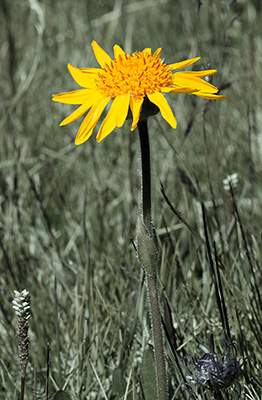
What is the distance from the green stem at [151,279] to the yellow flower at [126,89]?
0.06 metres

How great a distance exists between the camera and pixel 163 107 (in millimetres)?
1126

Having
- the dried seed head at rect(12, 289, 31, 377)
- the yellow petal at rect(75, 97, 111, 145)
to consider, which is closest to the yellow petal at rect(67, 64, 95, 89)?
the yellow petal at rect(75, 97, 111, 145)

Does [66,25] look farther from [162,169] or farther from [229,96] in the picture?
[162,169]

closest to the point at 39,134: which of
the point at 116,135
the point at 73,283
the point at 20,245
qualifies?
the point at 116,135

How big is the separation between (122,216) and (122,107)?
1.47m

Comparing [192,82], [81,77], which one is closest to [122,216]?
[81,77]

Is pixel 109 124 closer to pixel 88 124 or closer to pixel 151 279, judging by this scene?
pixel 88 124

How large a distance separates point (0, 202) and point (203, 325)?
1184 millimetres

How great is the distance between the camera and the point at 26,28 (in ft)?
14.5

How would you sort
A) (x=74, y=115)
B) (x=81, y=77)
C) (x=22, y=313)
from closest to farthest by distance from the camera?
(x=22, y=313) < (x=74, y=115) < (x=81, y=77)

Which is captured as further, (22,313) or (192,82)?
(192,82)

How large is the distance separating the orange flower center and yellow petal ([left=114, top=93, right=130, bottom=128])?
1 cm

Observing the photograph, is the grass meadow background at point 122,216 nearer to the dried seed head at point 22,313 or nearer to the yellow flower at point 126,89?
the yellow flower at point 126,89

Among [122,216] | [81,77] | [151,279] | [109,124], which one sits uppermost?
[81,77]
